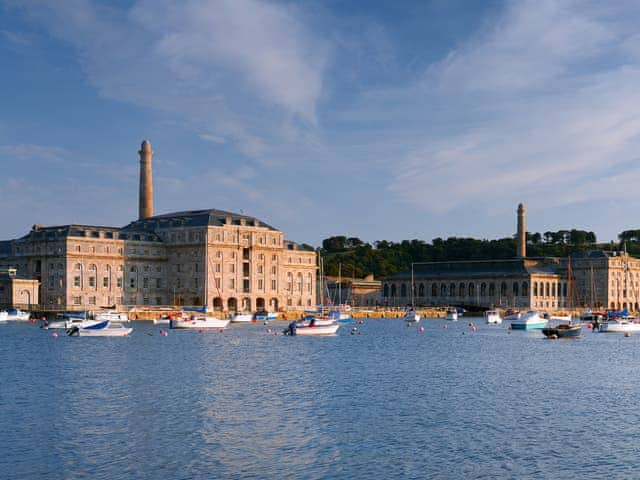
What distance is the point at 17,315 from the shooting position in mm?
139125

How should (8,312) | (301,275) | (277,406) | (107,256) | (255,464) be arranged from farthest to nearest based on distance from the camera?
(301,275)
(107,256)
(8,312)
(277,406)
(255,464)

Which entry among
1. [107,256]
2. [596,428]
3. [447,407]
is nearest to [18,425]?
[447,407]

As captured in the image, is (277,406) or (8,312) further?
(8,312)

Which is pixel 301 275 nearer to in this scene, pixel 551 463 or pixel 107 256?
pixel 107 256

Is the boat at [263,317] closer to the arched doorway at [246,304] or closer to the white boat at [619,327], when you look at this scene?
the arched doorway at [246,304]

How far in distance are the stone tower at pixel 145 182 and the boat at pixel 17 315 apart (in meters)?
39.4

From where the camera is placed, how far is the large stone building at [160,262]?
495 feet

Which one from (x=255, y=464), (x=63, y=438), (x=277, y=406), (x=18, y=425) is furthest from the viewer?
(x=277, y=406)

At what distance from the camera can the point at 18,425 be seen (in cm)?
3959

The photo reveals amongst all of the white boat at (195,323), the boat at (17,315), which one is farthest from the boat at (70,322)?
the white boat at (195,323)

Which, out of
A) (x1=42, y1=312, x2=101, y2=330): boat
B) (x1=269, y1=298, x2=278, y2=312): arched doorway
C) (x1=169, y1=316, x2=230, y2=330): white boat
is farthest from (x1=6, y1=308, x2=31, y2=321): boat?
(x1=269, y1=298, x2=278, y2=312): arched doorway

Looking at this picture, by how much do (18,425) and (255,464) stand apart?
12311mm

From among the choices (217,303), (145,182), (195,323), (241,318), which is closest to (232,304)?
(217,303)

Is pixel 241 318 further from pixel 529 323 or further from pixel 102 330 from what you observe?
pixel 102 330
